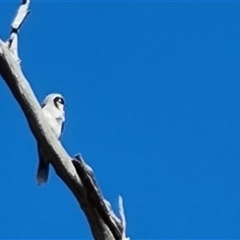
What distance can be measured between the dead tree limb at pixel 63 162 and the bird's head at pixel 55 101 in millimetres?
1858

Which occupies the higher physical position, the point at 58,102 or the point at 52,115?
the point at 58,102

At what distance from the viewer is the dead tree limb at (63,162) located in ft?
10.2

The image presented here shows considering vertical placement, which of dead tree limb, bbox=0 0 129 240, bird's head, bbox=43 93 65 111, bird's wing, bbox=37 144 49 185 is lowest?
dead tree limb, bbox=0 0 129 240

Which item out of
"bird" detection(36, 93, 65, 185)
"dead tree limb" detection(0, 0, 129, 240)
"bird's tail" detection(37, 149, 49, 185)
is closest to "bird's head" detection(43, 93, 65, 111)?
"bird" detection(36, 93, 65, 185)

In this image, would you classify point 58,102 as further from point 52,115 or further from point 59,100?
point 52,115

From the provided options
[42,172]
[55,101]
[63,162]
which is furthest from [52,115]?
[63,162]

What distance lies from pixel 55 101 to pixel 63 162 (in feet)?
7.45

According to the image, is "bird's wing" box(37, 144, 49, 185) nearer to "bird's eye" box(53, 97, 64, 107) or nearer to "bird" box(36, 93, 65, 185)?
"bird" box(36, 93, 65, 185)

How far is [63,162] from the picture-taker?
3227 mm

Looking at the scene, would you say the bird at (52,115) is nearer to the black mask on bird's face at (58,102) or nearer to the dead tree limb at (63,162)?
the black mask on bird's face at (58,102)

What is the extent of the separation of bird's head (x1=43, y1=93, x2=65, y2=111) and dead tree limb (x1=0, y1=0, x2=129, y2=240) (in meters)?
1.86

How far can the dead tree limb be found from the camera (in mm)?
3105

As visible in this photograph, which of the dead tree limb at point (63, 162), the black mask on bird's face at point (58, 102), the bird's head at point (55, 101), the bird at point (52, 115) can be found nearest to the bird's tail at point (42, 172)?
the bird at point (52, 115)

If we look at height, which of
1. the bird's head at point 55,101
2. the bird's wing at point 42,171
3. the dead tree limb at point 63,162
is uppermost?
the bird's head at point 55,101
